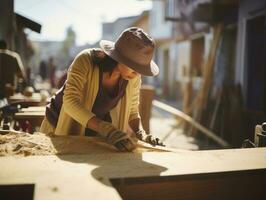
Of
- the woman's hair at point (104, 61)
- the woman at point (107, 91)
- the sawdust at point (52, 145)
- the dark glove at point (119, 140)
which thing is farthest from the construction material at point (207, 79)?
the dark glove at point (119, 140)

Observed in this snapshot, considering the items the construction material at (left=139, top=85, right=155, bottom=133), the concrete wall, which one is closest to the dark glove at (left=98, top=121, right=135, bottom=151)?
the construction material at (left=139, top=85, right=155, bottom=133)

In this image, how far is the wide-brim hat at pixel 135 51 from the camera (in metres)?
2.74

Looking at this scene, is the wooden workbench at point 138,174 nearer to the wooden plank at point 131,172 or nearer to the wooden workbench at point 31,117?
the wooden plank at point 131,172

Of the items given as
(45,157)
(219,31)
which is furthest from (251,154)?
(219,31)

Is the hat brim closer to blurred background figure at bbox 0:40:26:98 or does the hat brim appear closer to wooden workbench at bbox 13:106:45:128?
wooden workbench at bbox 13:106:45:128

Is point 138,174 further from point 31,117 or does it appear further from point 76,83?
point 31,117

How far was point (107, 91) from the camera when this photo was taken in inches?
124

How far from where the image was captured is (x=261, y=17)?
8430mm

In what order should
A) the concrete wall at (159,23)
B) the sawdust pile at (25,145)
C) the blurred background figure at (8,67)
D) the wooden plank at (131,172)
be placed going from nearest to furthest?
the wooden plank at (131,172) → the sawdust pile at (25,145) → the blurred background figure at (8,67) → the concrete wall at (159,23)

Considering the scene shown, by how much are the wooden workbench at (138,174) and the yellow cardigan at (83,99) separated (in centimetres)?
33

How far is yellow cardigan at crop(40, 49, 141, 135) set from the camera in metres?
2.86

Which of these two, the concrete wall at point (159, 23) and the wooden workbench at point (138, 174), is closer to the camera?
the wooden workbench at point (138, 174)

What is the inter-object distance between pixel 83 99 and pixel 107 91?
0.23 m

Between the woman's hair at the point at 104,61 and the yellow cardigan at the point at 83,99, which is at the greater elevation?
the woman's hair at the point at 104,61
